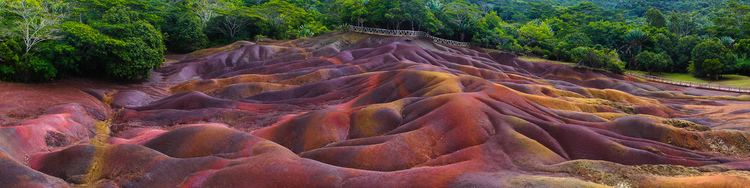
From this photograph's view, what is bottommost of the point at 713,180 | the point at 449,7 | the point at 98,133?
the point at 98,133

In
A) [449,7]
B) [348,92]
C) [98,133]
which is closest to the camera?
[98,133]

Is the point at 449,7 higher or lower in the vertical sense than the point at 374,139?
higher

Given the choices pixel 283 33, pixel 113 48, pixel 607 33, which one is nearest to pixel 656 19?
pixel 607 33

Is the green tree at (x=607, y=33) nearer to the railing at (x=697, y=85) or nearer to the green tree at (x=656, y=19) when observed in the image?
the railing at (x=697, y=85)

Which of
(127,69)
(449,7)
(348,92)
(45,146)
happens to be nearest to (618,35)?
(449,7)

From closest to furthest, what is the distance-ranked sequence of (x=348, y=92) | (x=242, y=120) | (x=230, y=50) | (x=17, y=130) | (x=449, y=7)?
(x=17, y=130) < (x=242, y=120) < (x=348, y=92) < (x=230, y=50) < (x=449, y=7)

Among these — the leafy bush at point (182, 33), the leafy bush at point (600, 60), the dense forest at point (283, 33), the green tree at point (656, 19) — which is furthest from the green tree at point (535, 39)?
the leafy bush at point (182, 33)

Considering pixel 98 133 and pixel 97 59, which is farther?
pixel 97 59

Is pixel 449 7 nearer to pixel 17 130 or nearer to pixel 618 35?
pixel 618 35
